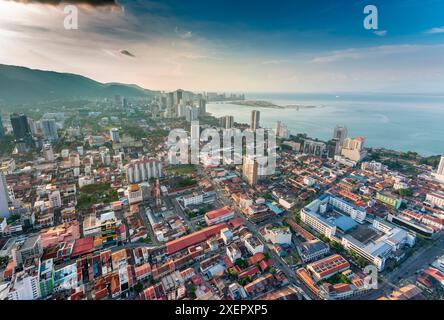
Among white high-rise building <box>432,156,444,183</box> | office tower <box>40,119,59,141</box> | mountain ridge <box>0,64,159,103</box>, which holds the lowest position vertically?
white high-rise building <box>432,156,444,183</box>

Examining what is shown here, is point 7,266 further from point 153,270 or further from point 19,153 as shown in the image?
point 19,153

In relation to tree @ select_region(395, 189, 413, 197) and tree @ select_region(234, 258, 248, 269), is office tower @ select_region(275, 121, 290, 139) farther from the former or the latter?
tree @ select_region(234, 258, 248, 269)

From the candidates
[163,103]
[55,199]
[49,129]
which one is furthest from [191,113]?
[55,199]

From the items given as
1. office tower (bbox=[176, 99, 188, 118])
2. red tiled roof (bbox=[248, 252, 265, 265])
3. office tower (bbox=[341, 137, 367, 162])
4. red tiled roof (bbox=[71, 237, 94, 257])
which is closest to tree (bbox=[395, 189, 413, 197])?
office tower (bbox=[341, 137, 367, 162])

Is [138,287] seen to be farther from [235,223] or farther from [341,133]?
[341,133]

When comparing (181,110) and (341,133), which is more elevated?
(181,110)

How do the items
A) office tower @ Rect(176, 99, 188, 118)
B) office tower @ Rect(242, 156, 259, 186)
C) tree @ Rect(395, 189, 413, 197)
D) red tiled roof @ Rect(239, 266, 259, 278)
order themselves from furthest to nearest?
office tower @ Rect(176, 99, 188, 118)
office tower @ Rect(242, 156, 259, 186)
tree @ Rect(395, 189, 413, 197)
red tiled roof @ Rect(239, 266, 259, 278)

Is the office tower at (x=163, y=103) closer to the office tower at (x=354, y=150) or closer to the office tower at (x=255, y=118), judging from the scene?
the office tower at (x=255, y=118)
